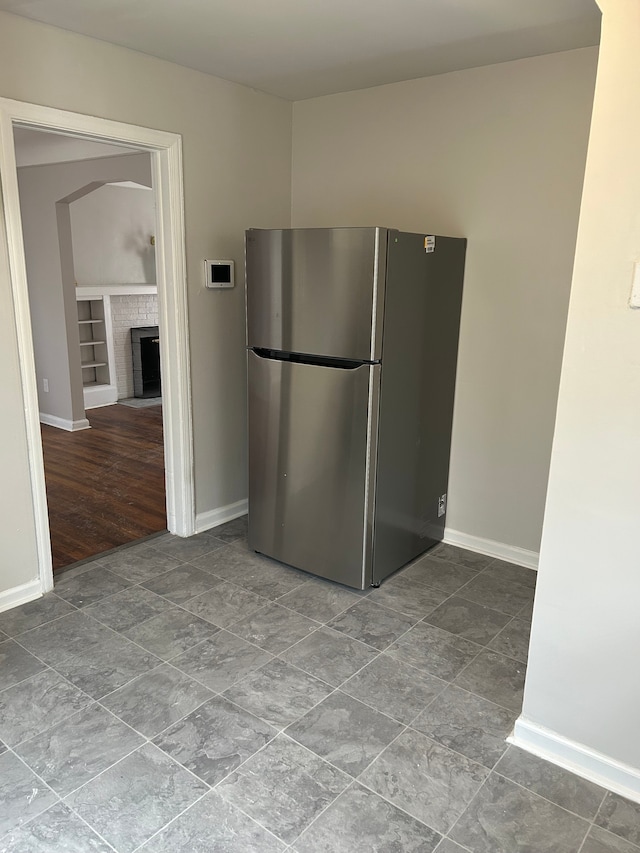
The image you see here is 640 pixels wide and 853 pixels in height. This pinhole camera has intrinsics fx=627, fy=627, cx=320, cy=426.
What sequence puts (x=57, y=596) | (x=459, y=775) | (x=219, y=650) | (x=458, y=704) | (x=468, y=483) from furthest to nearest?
(x=468, y=483)
(x=57, y=596)
(x=219, y=650)
(x=458, y=704)
(x=459, y=775)

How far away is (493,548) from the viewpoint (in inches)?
128

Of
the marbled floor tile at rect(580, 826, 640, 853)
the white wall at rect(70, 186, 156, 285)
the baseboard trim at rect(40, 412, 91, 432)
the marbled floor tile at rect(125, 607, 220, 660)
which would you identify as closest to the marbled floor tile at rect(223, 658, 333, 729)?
the marbled floor tile at rect(125, 607, 220, 660)

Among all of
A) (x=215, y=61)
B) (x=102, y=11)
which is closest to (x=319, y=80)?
(x=215, y=61)

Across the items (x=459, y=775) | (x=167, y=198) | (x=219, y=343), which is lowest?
(x=459, y=775)

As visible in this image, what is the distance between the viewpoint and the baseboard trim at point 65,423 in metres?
5.48

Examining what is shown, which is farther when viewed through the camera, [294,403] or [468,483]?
[468,483]

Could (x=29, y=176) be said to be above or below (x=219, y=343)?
above

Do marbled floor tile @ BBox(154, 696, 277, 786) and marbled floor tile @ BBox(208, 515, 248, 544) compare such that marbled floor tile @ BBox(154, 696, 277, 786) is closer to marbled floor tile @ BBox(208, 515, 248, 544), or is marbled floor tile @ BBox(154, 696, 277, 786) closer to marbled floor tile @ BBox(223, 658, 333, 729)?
marbled floor tile @ BBox(223, 658, 333, 729)

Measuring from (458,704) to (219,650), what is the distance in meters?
0.91

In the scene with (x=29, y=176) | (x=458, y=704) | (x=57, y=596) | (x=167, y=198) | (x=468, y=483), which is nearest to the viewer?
(x=458, y=704)

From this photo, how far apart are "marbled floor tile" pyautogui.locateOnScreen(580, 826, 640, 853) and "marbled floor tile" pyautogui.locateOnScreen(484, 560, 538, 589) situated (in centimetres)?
134

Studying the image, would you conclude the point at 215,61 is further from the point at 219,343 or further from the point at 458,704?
the point at 458,704

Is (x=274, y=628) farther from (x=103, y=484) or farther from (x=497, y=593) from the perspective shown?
(x=103, y=484)

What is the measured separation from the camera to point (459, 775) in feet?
6.08
